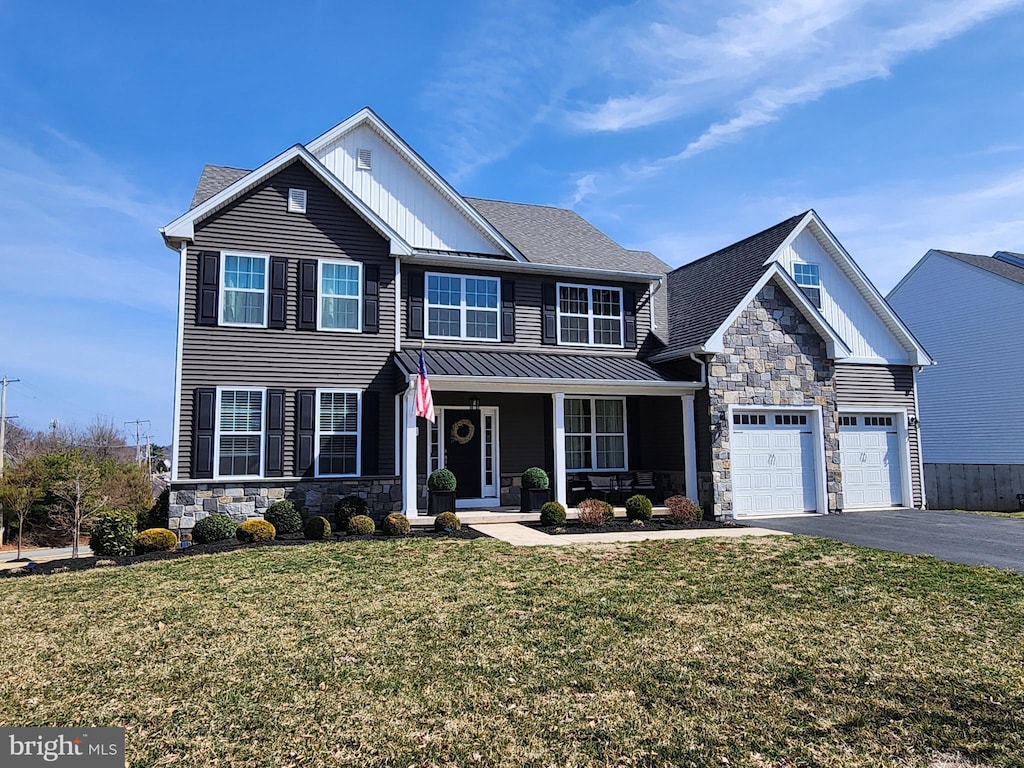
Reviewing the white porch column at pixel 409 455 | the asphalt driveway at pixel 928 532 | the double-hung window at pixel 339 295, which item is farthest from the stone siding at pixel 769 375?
the double-hung window at pixel 339 295

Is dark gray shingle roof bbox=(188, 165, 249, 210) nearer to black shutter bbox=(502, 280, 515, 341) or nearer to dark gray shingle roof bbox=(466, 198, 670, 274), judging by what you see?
dark gray shingle roof bbox=(466, 198, 670, 274)

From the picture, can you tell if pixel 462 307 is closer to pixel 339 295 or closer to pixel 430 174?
pixel 339 295

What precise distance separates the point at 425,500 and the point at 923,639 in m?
10.3

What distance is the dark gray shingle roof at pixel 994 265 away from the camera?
2319 centimetres

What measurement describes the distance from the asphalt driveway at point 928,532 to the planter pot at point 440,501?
655 centimetres

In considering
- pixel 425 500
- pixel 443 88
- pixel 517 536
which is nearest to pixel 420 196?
pixel 443 88

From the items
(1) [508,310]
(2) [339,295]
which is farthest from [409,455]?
(1) [508,310]

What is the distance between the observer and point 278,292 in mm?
13773

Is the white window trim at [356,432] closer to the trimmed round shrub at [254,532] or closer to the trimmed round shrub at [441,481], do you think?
the trimmed round shrub at [441,481]

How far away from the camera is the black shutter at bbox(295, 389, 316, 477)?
13477 millimetres

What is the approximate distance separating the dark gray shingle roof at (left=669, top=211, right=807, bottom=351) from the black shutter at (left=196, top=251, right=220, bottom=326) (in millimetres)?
10407

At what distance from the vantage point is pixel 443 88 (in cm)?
1097

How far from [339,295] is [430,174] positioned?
4.00 metres

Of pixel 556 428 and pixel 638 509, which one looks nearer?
pixel 638 509
